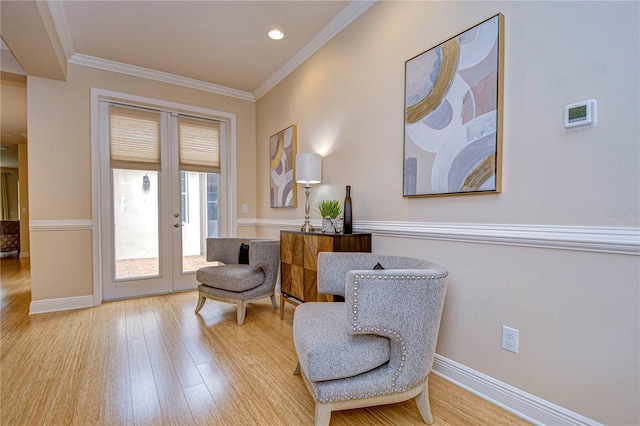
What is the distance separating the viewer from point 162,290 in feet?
12.5

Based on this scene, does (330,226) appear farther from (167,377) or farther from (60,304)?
(60,304)

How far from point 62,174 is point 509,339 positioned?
4.20m

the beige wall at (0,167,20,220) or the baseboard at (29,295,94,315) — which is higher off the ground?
the beige wall at (0,167,20,220)

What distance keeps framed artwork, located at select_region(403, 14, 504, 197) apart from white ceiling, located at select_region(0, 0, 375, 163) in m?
1.00

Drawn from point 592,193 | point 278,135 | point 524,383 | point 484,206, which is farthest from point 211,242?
point 592,193

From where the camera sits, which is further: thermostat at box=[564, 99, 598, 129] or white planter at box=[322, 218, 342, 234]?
white planter at box=[322, 218, 342, 234]

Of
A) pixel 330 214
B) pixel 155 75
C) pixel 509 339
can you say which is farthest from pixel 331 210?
pixel 155 75

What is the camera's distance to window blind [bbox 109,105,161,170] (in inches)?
139

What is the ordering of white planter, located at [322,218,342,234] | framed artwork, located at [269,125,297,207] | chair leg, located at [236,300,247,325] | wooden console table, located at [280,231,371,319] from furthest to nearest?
framed artwork, located at [269,125,297,207] → chair leg, located at [236,300,247,325] → white planter, located at [322,218,342,234] → wooden console table, located at [280,231,371,319]

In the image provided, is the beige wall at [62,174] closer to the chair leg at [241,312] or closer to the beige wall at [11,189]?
the chair leg at [241,312]

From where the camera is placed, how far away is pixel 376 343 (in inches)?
51.9

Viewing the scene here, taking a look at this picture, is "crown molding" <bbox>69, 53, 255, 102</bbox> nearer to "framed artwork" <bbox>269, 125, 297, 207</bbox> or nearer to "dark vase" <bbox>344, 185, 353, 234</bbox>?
"framed artwork" <bbox>269, 125, 297, 207</bbox>

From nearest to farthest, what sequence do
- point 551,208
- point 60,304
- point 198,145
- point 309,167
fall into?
point 551,208
point 309,167
point 60,304
point 198,145

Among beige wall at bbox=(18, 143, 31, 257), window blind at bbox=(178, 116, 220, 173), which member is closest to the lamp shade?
window blind at bbox=(178, 116, 220, 173)
